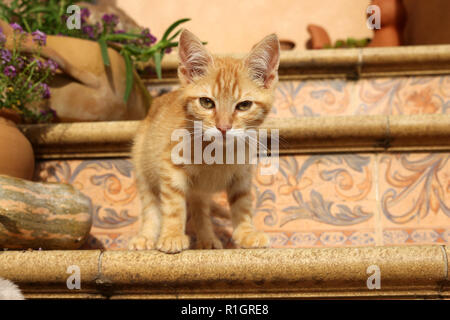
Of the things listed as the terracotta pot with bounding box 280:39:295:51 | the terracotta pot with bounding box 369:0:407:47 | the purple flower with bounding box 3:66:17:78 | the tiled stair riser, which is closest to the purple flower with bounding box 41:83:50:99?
the purple flower with bounding box 3:66:17:78

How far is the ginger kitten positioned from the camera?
1.12m

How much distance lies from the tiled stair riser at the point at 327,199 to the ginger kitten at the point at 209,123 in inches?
7.1

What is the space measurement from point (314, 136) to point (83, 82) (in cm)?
95

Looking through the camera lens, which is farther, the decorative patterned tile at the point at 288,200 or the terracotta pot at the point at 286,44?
the terracotta pot at the point at 286,44

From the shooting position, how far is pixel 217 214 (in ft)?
4.90

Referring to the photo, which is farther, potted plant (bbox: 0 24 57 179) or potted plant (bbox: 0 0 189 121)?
potted plant (bbox: 0 0 189 121)

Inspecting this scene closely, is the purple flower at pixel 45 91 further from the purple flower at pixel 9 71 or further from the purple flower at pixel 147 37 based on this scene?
the purple flower at pixel 147 37

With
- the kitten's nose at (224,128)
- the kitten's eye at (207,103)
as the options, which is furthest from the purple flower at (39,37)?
the kitten's nose at (224,128)

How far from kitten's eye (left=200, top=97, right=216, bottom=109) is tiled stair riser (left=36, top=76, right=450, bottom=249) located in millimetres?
420

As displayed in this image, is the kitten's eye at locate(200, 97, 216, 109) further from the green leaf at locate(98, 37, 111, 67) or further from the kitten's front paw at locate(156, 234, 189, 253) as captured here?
the green leaf at locate(98, 37, 111, 67)

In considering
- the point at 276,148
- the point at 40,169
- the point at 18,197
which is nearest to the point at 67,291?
the point at 18,197

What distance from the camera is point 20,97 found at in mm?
1377

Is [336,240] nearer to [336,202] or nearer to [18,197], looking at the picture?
[336,202]

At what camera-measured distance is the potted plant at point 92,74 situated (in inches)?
61.3
